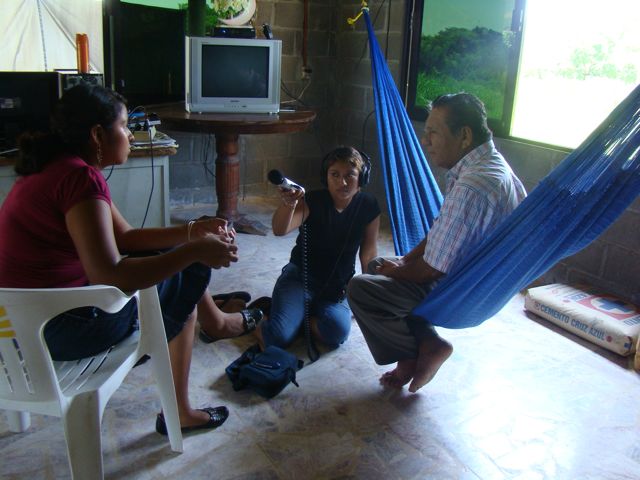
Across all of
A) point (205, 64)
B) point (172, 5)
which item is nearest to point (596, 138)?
point (205, 64)

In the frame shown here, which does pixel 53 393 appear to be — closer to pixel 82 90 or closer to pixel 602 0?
pixel 82 90

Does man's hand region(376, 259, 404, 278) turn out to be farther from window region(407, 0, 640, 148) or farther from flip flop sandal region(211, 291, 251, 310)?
window region(407, 0, 640, 148)

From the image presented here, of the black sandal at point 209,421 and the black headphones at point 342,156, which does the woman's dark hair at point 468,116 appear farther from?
the black sandal at point 209,421

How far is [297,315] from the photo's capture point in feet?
7.24

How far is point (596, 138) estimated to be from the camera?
4.93 ft

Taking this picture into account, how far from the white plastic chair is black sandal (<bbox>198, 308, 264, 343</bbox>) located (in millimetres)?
814

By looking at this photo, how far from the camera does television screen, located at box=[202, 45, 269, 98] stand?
11.0ft

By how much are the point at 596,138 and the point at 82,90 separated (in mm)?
1291

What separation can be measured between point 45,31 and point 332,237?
2.27m

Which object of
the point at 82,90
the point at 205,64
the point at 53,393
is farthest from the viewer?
the point at 205,64

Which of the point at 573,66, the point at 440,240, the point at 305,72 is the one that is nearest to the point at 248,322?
the point at 440,240

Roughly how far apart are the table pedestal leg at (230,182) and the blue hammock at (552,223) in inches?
79.5

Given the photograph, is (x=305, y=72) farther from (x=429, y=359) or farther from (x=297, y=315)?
(x=429, y=359)

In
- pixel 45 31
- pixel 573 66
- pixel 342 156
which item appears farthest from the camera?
pixel 45 31
